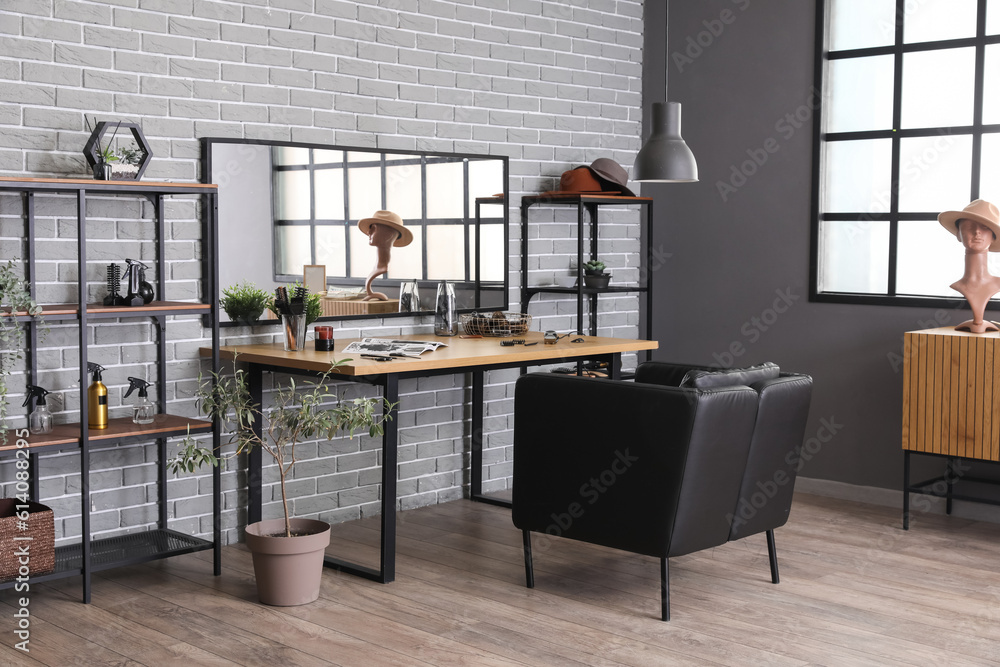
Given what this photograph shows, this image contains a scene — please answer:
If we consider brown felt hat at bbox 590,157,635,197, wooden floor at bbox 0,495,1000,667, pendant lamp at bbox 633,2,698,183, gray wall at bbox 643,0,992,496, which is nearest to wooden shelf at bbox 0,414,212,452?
wooden floor at bbox 0,495,1000,667

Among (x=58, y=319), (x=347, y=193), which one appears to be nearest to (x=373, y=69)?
(x=347, y=193)

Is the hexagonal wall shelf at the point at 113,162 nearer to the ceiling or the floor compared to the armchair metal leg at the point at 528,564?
nearer to the ceiling

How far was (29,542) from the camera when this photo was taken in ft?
11.4

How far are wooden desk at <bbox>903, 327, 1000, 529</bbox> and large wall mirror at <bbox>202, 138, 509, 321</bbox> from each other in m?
2.03

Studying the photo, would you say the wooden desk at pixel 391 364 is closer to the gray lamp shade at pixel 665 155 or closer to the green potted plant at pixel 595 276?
the green potted plant at pixel 595 276

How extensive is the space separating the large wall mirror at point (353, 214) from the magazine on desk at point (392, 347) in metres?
0.48

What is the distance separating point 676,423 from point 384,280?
1.93 meters

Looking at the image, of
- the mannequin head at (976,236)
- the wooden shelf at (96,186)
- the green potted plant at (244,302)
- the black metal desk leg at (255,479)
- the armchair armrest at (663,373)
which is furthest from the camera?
the mannequin head at (976,236)

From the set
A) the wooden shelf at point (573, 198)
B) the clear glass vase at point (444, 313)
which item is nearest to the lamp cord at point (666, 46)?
the wooden shelf at point (573, 198)

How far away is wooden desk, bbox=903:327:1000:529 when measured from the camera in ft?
14.9

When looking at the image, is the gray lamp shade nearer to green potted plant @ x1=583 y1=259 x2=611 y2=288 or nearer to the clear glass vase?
green potted plant @ x1=583 y1=259 x2=611 y2=288

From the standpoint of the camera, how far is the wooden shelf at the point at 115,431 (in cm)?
355

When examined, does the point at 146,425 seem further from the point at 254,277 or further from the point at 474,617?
the point at 474,617

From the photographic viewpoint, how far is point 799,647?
327cm
